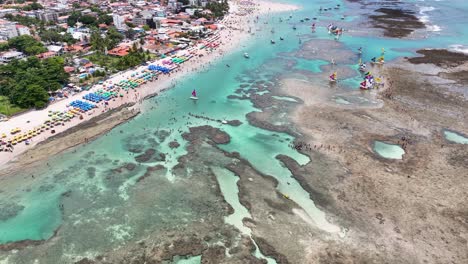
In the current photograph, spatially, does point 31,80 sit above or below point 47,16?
below

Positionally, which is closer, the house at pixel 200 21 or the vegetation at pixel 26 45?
the vegetation at pixel 26 45

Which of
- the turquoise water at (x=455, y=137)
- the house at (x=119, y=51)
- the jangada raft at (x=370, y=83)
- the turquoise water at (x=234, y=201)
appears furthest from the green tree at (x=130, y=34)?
the turquoise water at (x=455, y=137)

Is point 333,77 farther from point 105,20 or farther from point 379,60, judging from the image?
point 105,20

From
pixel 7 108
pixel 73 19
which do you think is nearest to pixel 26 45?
pixel 7 108

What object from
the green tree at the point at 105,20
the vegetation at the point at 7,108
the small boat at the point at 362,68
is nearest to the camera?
the vegetation at the point at 7,108

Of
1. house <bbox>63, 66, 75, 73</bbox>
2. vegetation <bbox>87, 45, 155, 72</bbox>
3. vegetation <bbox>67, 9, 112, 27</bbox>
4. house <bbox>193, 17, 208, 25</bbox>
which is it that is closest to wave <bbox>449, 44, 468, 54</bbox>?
house <bbox>193, 17, 208, 25</bbox>

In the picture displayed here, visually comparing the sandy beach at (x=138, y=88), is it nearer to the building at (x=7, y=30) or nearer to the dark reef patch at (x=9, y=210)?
the dark reef patch at (x=9, y=210)
